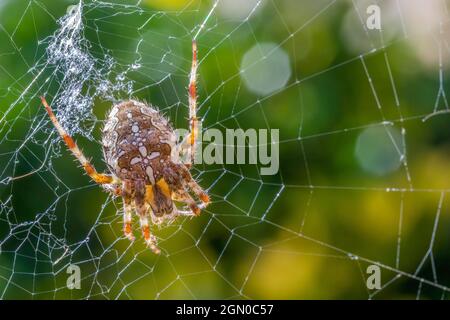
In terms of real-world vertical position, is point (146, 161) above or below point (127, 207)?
above

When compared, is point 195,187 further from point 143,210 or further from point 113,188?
point 113,188

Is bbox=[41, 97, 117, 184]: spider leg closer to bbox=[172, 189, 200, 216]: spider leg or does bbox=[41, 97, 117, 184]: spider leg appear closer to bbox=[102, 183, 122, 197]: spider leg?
bbox=[102, 183, 122, 197]: spider leg

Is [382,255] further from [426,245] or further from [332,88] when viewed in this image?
[332,88]

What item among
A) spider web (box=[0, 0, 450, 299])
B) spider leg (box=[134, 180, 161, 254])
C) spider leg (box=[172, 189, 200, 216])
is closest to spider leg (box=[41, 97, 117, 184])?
spider leg (box=[134, 180, 161, 254])

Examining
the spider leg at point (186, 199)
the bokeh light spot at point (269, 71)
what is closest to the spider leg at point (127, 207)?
the spider leg at point (186, 199)

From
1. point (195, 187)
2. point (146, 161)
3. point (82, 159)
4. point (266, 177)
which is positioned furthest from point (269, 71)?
point (82, 159)

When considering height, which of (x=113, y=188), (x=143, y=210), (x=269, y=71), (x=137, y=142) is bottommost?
(x=143, y=210)
